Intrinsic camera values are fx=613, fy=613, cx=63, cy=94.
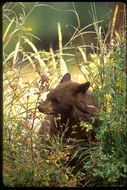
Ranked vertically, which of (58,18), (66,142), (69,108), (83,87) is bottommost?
(66,142)

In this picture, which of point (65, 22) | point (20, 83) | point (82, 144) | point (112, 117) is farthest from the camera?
point (65, 22)

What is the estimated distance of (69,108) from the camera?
581cm

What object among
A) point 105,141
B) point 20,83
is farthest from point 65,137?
point 20,83

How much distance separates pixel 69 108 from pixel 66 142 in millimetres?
369

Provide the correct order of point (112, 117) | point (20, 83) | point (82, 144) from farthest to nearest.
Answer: point (20, 83) < point (82, 144) < point (112, 117)

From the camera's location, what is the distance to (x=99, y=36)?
5.93 m

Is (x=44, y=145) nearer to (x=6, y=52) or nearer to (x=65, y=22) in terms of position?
(x=6, y=52)

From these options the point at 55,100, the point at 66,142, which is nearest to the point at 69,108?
the point at 55,100

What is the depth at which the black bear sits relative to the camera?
18.8 feet

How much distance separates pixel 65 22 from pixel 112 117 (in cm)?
223

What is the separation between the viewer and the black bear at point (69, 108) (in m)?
5.73

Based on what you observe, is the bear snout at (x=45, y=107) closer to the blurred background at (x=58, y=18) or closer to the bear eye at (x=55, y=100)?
the bear eye at (x=55, y=100)

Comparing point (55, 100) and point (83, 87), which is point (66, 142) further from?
point (83, 87)

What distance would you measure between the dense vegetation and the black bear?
0.35ft
